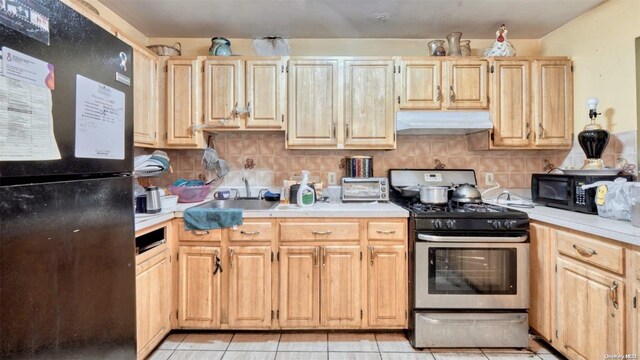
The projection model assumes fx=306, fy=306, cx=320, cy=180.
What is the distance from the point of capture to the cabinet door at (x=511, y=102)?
7.97ft

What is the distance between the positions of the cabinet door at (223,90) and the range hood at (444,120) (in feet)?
4.21

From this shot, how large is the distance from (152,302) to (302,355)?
967 mm

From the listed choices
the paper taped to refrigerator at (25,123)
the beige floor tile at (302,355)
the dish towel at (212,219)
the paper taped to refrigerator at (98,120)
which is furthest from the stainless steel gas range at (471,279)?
the paper taped to refrigerator at (25,123)

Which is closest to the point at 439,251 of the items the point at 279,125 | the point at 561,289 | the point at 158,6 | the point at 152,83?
the point at 561,289

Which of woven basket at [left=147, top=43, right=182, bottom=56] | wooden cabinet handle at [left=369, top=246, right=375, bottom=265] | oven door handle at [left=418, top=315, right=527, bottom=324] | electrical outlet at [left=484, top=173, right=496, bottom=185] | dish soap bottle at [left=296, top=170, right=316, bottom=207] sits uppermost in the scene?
woven basket at [left=147, top=43, right=182, bottom=56]

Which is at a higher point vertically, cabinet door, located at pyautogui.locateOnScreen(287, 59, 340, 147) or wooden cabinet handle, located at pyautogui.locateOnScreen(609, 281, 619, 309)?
cabinet door, located at pyautogui.locateOnScreen(287, 59, 340, 147)

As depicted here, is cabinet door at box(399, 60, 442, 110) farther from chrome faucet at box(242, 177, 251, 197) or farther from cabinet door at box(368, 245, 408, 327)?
chrome faucet at box(242, 177, 251, 197)

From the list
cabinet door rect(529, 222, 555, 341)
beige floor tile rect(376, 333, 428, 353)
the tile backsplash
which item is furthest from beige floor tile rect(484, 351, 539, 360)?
the tile backsplash

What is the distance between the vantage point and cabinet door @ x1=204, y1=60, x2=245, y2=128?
2418 millimetres

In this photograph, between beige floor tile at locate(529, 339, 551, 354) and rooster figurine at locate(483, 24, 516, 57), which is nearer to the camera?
beige floor tile at locate(529, 339, 551, 354)

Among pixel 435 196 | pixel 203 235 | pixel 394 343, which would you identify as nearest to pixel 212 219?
pixel 203 235

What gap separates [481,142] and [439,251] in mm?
1127

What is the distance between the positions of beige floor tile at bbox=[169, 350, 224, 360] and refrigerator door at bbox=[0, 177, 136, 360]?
3.00 feet

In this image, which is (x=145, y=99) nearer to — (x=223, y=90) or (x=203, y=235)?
(x=223, y=90)
